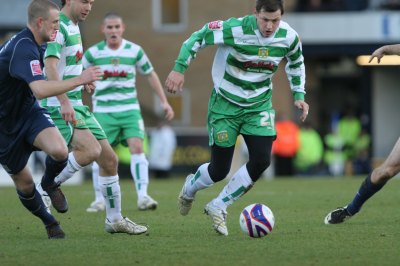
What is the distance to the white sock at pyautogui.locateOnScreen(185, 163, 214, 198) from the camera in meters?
10.2

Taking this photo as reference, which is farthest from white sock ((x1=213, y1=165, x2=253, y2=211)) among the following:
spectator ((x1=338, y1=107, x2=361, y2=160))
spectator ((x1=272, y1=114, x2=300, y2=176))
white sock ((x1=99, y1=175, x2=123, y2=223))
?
spectator ((x1=338, y1=107, x2=361, y2=160))

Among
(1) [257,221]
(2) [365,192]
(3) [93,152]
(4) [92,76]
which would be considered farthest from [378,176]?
(4) [92,76]

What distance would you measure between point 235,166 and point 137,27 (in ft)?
30.6

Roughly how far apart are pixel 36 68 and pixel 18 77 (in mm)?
171

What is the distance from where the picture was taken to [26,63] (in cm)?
887

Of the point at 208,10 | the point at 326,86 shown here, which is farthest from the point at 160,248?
the point at 326,86

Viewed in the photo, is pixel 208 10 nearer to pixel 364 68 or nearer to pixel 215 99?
pixel 364 68

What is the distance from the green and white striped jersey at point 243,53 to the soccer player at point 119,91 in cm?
373

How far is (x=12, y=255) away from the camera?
8.55 m

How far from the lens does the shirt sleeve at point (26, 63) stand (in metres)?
8.82

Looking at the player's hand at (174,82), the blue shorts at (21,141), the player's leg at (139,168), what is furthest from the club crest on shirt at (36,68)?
the player's leg at (139,168)

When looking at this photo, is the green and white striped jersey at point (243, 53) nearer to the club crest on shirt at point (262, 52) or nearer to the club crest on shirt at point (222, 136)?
the club crest on shirt at point (262, 52)

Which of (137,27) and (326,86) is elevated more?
(137,27)

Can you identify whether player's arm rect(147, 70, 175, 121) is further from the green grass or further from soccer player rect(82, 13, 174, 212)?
the green grass
